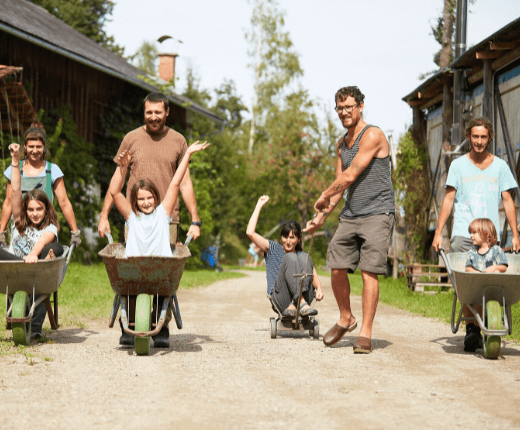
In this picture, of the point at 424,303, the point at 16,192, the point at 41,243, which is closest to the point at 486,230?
the point at 41,243

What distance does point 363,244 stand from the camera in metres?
5.84

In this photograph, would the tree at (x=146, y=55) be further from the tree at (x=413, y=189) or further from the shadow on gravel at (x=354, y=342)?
the shadow on gravel at (x=354, y=342)

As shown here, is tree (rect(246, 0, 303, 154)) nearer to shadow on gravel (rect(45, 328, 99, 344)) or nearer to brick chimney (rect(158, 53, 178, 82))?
brick chimney (rect(158, 53, 178, 82))

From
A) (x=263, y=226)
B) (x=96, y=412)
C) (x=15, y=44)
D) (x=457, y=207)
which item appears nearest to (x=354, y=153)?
(x=457, y=207)

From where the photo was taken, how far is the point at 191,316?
8.78m

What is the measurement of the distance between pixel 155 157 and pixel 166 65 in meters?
24.8

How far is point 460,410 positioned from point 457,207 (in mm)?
2782

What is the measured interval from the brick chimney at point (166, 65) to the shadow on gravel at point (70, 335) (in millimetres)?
23741

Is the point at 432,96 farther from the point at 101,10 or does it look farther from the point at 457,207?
the point at 101,10

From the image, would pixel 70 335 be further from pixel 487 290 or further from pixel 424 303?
pixel 424 303


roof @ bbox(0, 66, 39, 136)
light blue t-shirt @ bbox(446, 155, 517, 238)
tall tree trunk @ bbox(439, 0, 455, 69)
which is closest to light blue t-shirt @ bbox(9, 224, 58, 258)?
light blue t-shirt @ bbox(446, 155, 517, 238)

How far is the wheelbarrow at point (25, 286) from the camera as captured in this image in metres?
5.59

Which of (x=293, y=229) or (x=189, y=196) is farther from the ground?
(x=189, y=196)

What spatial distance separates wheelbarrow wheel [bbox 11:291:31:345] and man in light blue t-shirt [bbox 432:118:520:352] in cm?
330
